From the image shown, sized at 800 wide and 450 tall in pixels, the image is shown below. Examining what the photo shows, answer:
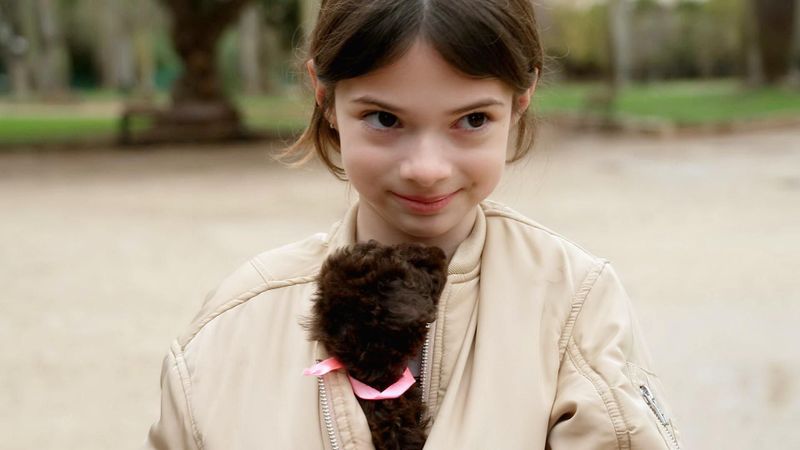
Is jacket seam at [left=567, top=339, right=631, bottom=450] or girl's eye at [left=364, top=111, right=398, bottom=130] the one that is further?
girl's eye at [left=364, top=111, right=398, bottom=130]

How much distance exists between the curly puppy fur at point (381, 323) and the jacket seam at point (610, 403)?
9.5 inches

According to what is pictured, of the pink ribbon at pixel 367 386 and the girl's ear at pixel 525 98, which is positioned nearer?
the pink ribbon at pixel 367 386

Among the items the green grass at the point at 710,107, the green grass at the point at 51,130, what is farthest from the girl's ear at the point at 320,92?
the green grass at the point at 51,130

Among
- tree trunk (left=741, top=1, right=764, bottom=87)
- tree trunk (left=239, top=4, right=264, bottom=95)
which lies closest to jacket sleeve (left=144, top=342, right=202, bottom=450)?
tree trunk (left=741, top=1, right=764, bottom=87)

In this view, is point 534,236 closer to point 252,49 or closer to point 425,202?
point 425,202

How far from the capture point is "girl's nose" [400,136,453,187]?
1468 millimetres

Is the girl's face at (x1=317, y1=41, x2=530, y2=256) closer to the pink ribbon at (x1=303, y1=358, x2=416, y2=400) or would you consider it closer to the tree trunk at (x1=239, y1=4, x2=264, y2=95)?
the pink ribbon at (x1=303, y1=358, x2=416, y2=400)

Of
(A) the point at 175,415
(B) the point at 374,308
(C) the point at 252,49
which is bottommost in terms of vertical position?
(C) the point at 252,49

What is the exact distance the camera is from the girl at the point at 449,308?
1432 millimetres

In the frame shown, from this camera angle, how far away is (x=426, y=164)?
1466 mm

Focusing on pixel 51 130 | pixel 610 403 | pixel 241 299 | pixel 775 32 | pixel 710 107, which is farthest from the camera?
pixel 775 32

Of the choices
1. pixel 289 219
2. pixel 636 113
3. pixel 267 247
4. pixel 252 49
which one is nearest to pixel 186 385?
pixel 267 247

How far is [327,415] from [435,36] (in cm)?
58

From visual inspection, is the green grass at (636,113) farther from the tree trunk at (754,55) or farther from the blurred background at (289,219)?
the tree trunk at (754,55)
